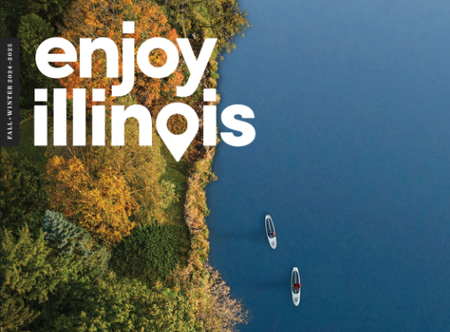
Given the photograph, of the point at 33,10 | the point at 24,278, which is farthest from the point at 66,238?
the point at 33,10

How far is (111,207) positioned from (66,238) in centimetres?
253

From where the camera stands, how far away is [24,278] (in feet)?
49.3

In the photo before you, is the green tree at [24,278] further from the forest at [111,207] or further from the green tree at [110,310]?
the green tree at [110,310]

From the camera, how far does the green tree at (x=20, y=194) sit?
16984 mm

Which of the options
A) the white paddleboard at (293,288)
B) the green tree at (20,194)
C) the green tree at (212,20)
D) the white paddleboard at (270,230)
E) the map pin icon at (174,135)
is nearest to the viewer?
the green tree at (20,194)

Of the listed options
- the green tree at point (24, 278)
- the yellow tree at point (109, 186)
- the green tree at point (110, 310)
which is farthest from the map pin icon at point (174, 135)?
the green tree at point (24, 278)

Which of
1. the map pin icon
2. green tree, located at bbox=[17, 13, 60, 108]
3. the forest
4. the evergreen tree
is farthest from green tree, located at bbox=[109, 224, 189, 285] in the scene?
green tree, located at bbox=[17, 13, 60, 108]

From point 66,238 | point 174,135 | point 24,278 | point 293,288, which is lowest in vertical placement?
point 293,288

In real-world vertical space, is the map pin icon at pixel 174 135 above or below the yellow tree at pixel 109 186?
above

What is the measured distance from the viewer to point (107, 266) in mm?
21188

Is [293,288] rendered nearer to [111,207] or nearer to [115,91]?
[111,207]

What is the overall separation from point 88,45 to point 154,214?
10116mm

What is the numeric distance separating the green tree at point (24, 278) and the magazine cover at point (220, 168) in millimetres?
795

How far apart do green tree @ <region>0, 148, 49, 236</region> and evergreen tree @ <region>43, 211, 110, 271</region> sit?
0.95 m
